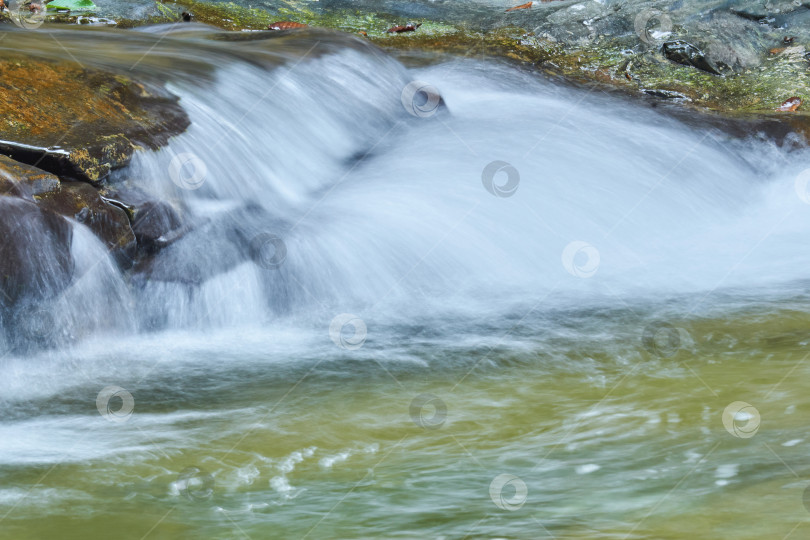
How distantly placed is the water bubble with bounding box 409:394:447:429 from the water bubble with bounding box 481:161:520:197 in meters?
2.60

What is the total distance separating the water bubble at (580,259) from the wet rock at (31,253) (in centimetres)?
305

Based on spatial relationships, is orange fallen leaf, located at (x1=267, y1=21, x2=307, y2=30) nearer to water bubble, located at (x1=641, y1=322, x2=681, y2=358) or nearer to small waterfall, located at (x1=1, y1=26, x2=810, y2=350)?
small waterfall, located at (x1=1, y1=26, x2=810, y2=350)

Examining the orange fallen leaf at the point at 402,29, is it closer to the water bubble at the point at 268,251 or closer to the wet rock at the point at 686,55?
the wet rock at the point at 686,55

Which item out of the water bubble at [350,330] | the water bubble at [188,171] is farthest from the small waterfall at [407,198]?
the water bubble at [350,330]

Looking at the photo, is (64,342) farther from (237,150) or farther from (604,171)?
(604,171)

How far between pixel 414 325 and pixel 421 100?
3114 millimetres

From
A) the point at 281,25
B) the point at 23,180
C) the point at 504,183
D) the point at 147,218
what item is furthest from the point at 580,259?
the point at 281,25

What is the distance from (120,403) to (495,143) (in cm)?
391

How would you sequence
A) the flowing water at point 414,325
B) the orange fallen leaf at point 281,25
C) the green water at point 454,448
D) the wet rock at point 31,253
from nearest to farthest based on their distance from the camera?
the green water at point 454,448
the flowing water at point 414,325
the wet rock at point 31,253
the orange fallen leaf at point 281,25

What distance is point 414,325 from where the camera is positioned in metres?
4.77

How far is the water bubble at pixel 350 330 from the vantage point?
179 inches

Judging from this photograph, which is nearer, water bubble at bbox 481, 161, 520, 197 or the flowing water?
the flowing water

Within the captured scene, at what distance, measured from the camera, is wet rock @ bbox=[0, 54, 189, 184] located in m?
4.55

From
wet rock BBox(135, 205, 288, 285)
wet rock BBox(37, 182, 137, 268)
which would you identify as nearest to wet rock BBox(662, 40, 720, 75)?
wet rock BBox(135, 205, 288, 285)
